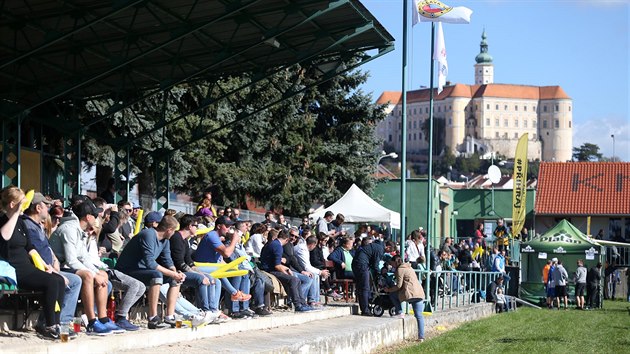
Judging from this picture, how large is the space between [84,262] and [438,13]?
45.6 feet

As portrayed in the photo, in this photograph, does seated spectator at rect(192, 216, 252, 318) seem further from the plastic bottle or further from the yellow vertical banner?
the yellow vertical banner

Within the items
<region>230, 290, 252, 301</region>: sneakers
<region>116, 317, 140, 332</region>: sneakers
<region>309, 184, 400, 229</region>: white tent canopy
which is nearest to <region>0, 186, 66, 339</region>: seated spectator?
<region>116, 317, 140, 332</region>: sneakers

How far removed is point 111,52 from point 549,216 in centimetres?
5743

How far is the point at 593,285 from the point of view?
40.0 metres

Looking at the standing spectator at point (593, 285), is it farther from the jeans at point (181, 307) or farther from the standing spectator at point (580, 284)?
the jeans at point (181, 307)

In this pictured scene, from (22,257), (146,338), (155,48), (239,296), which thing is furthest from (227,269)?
(155,48)

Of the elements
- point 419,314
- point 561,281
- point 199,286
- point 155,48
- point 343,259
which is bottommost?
point 561,281

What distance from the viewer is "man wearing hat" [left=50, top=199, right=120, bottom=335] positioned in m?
12.2

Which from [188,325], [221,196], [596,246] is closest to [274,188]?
[221,196]

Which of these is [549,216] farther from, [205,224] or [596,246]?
[205,224]

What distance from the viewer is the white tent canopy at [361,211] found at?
34.6 metres

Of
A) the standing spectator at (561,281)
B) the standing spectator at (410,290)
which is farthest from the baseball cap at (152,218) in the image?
the standing spectator at (561,281)

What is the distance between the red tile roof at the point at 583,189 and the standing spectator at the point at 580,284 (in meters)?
38.6

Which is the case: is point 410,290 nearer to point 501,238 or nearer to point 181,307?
point 181,307
